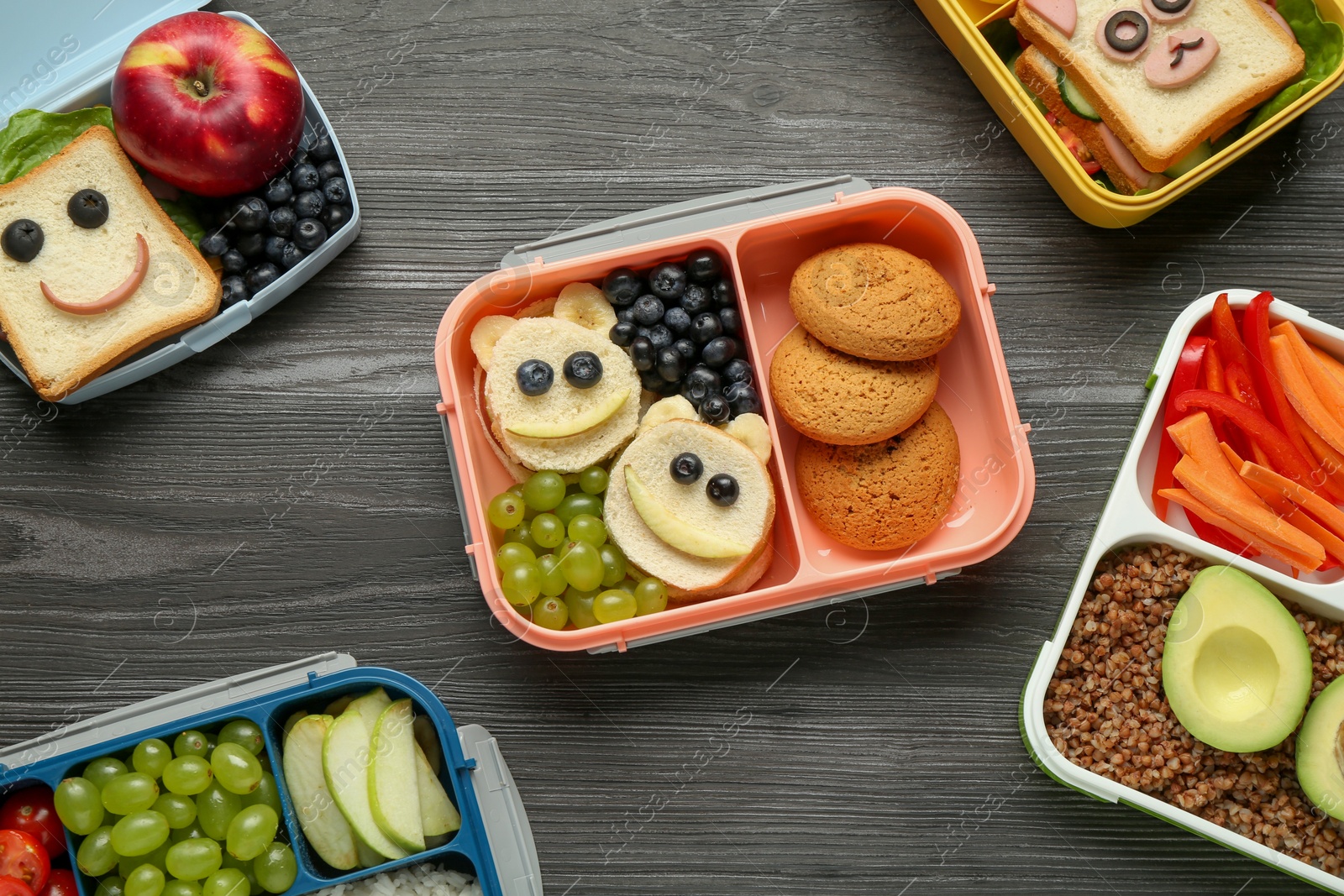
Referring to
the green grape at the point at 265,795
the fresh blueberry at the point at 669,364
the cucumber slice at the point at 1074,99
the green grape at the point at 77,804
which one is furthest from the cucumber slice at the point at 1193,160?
the green grape at the point at 77,804

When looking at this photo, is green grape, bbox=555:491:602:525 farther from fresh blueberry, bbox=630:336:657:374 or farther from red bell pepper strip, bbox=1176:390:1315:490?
red bell pepper strip, bbox=1176:390:1315:490

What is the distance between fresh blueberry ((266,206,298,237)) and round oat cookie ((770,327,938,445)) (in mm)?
844

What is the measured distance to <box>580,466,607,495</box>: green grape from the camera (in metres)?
1.41

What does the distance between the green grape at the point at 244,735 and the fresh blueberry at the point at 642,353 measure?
79cm

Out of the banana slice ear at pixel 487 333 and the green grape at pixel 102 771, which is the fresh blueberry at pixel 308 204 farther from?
the green grape at pixel 102 771

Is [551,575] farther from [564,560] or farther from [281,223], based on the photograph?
[281,223]

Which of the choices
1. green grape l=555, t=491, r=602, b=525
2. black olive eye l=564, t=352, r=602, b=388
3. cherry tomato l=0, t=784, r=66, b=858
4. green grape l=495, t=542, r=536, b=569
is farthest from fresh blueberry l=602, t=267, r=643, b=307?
cherry tomato l=0, t=784, r=66, b=858

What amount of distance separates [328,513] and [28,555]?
1.73 ft

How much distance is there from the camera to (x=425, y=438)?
4.99 ft

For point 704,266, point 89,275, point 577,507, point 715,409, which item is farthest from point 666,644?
point 89,275

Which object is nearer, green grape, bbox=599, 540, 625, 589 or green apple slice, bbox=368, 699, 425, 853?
green apple slice, bbox=368, 699, 425, 853

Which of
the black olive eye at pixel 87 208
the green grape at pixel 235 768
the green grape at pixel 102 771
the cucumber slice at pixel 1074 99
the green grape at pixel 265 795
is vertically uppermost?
the cucumber slice at pixel 1074 99

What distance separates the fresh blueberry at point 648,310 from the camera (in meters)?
1.39

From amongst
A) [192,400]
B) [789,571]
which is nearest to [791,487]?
[789,571]
